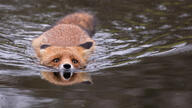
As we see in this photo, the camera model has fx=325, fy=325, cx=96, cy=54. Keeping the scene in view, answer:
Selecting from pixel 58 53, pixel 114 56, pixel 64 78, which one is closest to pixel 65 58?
pixel 58 53

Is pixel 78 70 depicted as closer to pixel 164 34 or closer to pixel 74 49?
pixel 74 49

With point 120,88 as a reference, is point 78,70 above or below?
above

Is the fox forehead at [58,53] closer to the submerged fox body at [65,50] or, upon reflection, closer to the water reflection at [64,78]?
the submerged fox body at [65,50]

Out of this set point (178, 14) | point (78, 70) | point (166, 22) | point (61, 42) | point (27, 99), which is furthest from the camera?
point (178, 14)

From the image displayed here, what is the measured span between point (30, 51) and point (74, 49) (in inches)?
64.3

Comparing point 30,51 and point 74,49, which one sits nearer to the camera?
point 74,49

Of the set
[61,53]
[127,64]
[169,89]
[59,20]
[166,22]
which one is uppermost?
[59,20]

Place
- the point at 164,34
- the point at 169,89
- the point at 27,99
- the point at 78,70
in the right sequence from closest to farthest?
the point at 27,99
the point at 169,89
the point at 78,70
the point at 164,34

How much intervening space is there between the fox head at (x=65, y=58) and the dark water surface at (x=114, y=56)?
284mm

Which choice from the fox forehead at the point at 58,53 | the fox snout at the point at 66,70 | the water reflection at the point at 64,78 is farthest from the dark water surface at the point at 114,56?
the fox snout at the point at 66,70

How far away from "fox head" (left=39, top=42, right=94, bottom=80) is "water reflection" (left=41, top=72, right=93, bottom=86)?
0.13m

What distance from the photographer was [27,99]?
578 cm

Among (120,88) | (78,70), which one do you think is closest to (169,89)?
(120,88)

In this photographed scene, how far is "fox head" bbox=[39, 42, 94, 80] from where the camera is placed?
299 inches
